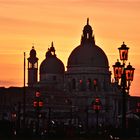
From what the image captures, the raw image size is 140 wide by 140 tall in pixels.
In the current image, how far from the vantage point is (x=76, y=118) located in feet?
627

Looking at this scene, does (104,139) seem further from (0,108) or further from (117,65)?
(0,108)

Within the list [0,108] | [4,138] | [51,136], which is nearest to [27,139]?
[4,138]

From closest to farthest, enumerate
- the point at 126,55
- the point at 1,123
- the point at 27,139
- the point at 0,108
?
the point at 126,55 → the point at 27,139 → the point at 1,123 → the point at 0,108

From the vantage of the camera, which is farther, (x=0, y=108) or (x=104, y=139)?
(x=0, y=108)

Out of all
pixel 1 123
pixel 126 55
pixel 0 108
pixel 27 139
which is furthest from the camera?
pixel 0 108

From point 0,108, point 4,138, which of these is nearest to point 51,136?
point 4,138

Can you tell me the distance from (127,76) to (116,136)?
7.89 m

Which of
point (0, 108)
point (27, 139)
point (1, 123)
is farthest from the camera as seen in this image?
point (0, 108)

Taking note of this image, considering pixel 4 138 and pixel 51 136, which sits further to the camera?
pixel 51 136

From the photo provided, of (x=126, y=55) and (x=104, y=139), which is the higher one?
(x=126, y=55)

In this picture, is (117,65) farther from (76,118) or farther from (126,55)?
(76,118)

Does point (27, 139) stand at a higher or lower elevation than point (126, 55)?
lower

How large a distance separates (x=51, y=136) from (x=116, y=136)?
489cm

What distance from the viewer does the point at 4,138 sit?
61.3 m
